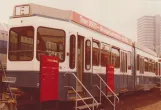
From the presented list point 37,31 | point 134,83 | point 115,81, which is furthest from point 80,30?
point 134,83

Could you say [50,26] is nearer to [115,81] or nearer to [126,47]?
[115,81]

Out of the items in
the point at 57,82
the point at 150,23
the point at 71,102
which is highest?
the point at 150,23

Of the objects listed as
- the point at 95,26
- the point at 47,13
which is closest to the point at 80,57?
the point at 95,26

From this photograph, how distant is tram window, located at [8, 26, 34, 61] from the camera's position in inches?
391

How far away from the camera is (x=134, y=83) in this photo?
19.0m

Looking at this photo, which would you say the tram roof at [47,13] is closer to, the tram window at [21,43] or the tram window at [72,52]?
the tram window at [21,43]

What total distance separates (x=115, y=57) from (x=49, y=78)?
652 cm

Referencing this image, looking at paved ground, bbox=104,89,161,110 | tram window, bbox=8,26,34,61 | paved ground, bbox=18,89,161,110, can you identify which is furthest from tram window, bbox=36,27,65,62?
paved ground, bbox=104,89,161,110

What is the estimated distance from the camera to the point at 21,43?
10195mm

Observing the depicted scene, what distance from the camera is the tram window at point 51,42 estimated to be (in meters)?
9.86

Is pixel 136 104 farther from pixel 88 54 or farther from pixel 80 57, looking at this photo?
pixel 80 57

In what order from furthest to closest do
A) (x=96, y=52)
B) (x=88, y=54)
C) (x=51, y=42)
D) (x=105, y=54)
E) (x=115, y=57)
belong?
(x=115, y=57)
(x=105, y=54)
(x=96, y=52)
(x=88, y=54)
(x=51, y=42)

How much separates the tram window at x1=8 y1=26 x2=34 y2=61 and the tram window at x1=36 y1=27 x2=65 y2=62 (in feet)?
0.87

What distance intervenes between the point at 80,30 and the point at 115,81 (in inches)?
190
